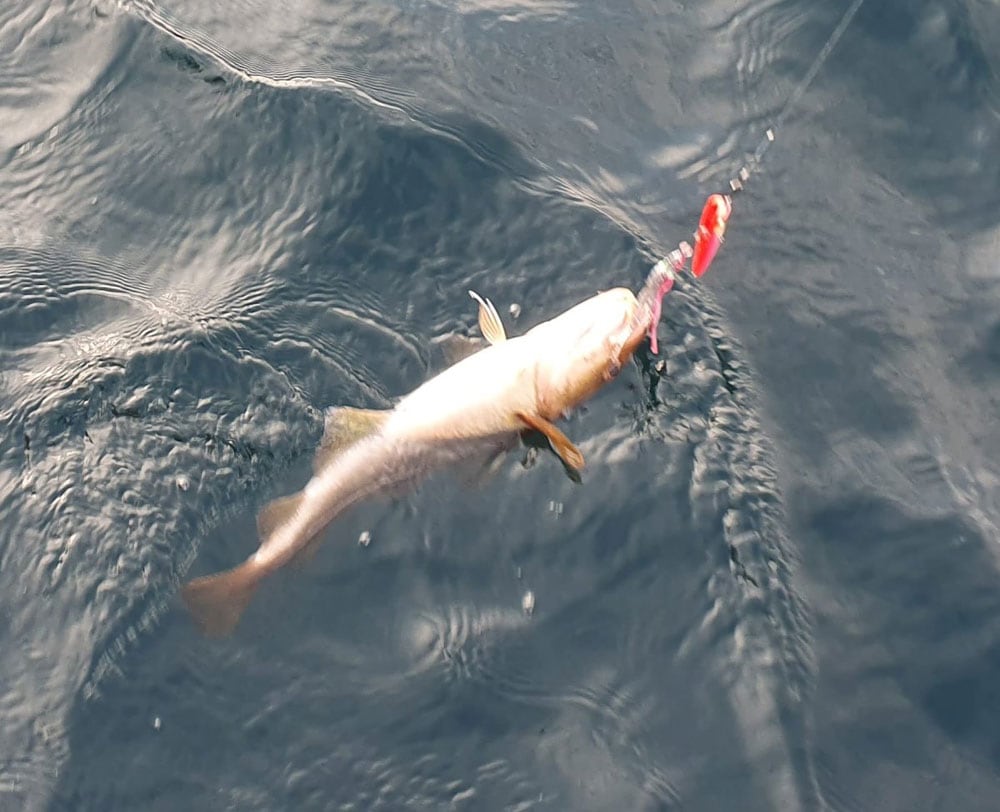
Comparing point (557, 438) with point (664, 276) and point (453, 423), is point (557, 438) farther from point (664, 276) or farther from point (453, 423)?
A: point (664, 276)

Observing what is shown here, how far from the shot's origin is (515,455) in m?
4.49

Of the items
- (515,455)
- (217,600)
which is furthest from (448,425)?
(217,600)

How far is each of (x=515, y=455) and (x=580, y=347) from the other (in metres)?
0.55

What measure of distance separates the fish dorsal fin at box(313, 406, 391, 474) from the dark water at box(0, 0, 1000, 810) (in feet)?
0.43

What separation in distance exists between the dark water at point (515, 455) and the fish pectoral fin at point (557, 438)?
17cm

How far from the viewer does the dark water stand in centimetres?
400

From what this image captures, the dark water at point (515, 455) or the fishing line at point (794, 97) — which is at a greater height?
the fishing line at point (794, 97)

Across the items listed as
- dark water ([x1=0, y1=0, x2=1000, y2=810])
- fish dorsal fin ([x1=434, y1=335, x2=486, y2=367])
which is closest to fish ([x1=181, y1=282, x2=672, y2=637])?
dark water ([x1=0, y1=0, x2=1000, y2=810])

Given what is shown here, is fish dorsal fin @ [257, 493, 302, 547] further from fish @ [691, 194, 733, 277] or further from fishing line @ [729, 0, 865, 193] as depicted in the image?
fishing line @ [729, 0, 865, 193]

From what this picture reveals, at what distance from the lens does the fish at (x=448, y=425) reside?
418 centimetres

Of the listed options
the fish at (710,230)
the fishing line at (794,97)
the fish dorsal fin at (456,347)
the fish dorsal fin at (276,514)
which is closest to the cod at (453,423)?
the fish dorsal fin at (276,514)

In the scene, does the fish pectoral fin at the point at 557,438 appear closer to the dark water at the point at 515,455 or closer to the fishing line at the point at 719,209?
the dark water at the point at 515,455

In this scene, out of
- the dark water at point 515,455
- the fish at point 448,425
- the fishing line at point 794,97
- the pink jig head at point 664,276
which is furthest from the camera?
the fishing line at point 794,97

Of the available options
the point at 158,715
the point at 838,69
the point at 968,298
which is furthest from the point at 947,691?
the point at 838,69
